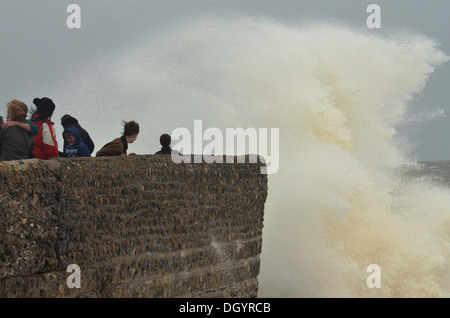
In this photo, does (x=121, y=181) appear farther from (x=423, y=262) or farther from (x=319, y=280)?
(x=423, y=262)

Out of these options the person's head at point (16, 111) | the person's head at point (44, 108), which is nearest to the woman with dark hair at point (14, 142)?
the person's head at point (16, 111)

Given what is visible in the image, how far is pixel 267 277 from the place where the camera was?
51.4ft

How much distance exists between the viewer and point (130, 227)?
9969mm

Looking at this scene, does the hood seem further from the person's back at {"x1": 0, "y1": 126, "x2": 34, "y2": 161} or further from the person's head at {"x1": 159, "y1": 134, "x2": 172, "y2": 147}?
the person's head at {"x1": 159, "y1": 134, "x2": 172, "y2": 147}

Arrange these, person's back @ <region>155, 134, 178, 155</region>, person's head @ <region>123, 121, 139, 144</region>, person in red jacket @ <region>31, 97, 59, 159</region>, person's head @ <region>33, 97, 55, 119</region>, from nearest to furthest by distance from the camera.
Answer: person in red jacket @ <region>31, 97, 59, 159</region>, person's head @ <region>33, 97, 55, 119</region>, person's head @ <region>123, 121, 139, 144</region>, person's back @ <region>155, 134, 178, 155</region>

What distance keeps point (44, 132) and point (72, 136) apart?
867mm

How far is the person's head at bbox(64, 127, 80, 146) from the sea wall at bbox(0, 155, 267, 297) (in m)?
0.90

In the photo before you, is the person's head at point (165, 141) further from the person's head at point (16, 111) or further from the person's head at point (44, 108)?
the person's head at point (16, 111)

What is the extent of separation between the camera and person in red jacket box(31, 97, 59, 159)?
9.86m

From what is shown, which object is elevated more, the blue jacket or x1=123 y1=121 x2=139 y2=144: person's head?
x1=123 y1=121 x2=139 y2=144: person's head

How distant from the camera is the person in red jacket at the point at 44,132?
32.3 ft

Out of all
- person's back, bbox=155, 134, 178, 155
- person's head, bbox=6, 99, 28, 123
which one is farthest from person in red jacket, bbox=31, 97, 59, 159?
person's back, bbox=155, 134, 178, 155

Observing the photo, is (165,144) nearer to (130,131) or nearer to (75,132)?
(130,131)
